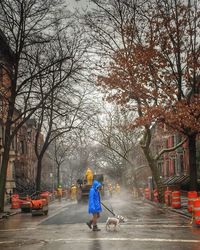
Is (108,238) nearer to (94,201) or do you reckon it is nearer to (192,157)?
(94,201)

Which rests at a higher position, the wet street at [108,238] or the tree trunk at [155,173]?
the tree trunk at [155,173]

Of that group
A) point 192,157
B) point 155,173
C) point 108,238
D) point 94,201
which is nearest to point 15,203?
point 155,173

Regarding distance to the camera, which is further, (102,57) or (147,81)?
(102,57)

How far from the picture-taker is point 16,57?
2694 centimetres

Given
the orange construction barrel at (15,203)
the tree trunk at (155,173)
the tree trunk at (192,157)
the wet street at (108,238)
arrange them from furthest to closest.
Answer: the orange construction barrel at (15,203) < the tree trunk at (155,173) < the tree trunk at (192,157) < the wet street at (108,238)

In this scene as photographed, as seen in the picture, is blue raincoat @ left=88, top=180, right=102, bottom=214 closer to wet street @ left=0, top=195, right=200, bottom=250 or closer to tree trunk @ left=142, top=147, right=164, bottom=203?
wet street @ left=0, top=195, right=200, bottom=250

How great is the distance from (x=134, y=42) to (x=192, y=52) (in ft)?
14.1

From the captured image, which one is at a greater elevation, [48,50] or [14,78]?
[48,50]

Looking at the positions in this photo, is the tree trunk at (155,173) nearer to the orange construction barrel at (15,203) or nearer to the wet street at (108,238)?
the orange construction barrel at (15,203)

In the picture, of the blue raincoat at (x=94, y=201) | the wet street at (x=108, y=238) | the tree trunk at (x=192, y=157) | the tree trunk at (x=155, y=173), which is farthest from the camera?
the tree trunk at (x=155, y=173)

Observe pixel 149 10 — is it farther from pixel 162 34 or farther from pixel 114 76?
pixel 114 76

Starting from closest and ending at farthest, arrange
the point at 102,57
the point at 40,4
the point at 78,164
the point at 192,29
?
1. the point at 192,29
2. the point at 40,4
3. the point at 102,57
4. the point at 78,164

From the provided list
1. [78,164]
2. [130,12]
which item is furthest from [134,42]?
[78,164]

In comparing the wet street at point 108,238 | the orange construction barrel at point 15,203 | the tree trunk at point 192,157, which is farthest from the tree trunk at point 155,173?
the wet street at point 108,238
